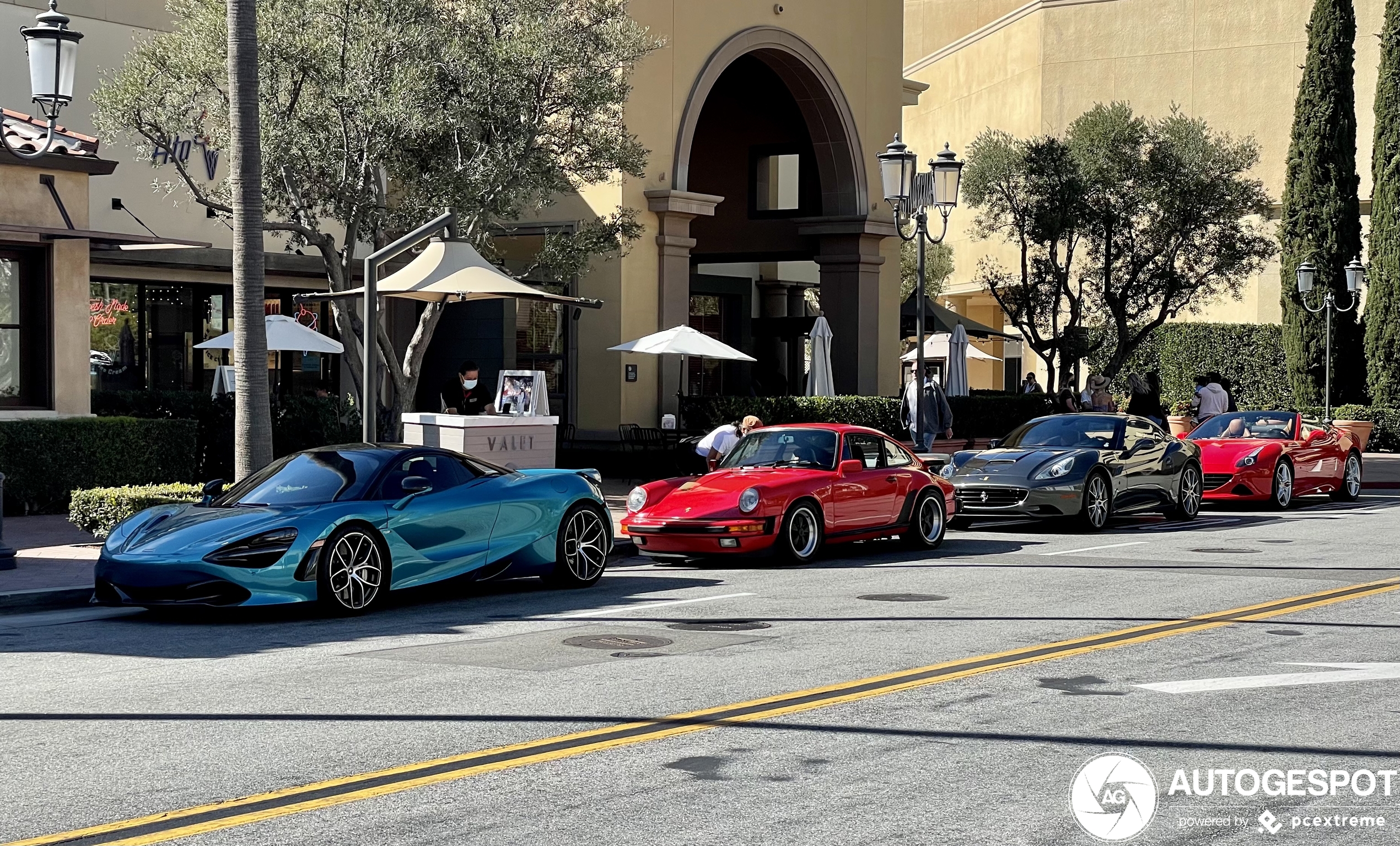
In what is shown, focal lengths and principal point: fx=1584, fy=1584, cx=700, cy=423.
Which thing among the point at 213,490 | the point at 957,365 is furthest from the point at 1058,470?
the point at 957,365

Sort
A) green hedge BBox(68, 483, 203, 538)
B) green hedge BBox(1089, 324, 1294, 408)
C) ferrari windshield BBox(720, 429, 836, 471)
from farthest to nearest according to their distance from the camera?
green hedge BBox(1089, 324, 1294, 408) < ferrari windshield BBox(720, 429, 836, 471) < green hedge BBox(68, 483, 203, 538)

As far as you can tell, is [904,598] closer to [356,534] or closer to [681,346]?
[356,534]

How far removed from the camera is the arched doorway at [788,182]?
101ft

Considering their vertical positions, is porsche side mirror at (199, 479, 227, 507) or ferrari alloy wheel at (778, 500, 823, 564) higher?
porsche side mirror at (199, 479, 227, 507)

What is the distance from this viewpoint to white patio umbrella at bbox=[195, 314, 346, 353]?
929 inches

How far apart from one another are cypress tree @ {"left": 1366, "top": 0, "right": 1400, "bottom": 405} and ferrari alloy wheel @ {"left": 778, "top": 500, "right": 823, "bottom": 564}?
27.6m

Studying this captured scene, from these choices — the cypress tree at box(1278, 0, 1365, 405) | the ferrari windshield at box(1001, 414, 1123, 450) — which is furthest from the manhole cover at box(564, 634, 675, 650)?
the cypress tree at box(1278, 0, 1365, 405)

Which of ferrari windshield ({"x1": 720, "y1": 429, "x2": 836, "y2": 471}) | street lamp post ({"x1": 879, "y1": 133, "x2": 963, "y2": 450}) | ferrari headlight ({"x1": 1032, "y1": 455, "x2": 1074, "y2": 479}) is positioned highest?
street lamp post ({"x1": 879, "y1": 133, "x2": 963, "y2": 450})

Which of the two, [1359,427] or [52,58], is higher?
[52,58]

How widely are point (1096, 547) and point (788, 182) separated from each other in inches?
711

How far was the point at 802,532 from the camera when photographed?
15156mm

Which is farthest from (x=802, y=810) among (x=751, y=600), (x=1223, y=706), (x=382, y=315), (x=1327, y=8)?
(x=1327, y=8)

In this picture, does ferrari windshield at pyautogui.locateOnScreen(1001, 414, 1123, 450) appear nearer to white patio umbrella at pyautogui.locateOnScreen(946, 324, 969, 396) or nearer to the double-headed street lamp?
white patio umbrella at pyautogui.locateOnScreen(946, 324, 969, 396)

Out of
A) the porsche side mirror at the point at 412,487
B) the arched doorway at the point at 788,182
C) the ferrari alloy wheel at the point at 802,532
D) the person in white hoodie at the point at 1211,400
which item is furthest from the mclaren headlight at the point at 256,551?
the person in white hoodie at the point at 1211,400
